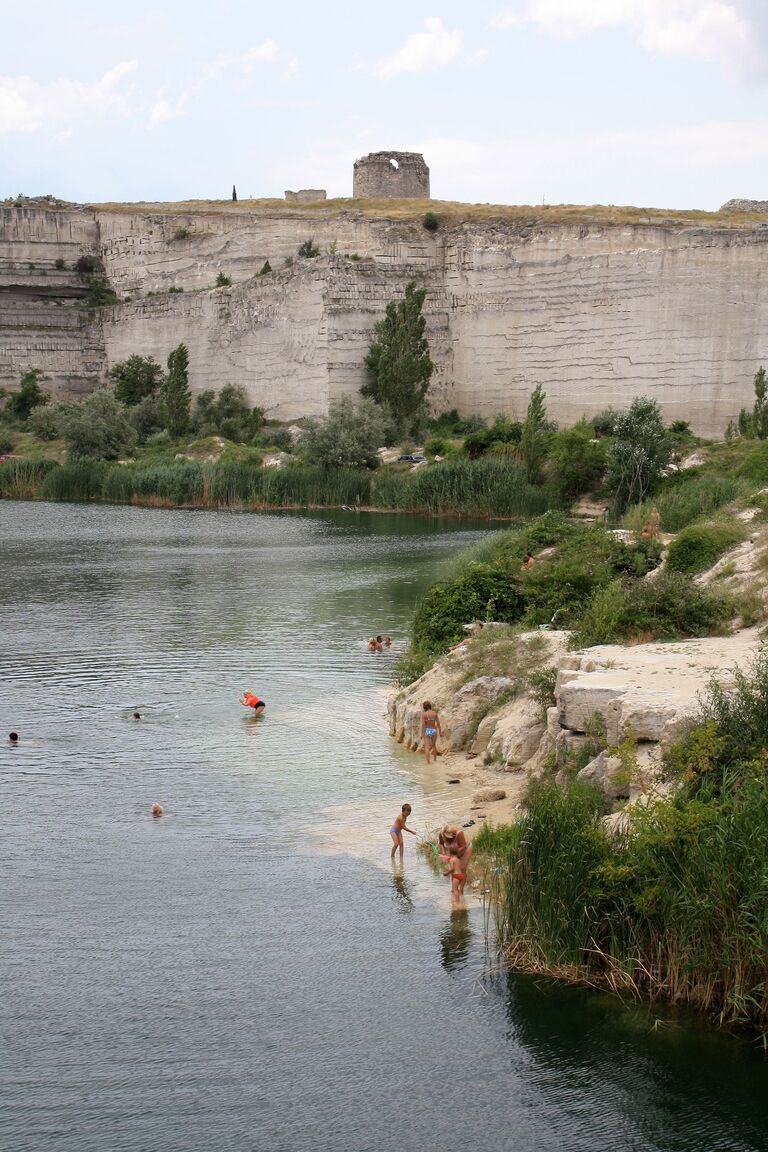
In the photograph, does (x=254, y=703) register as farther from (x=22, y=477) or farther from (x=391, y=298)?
(x=391, y=298)

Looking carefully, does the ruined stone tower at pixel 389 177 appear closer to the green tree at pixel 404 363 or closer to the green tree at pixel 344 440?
the green tree at pixel 404 363

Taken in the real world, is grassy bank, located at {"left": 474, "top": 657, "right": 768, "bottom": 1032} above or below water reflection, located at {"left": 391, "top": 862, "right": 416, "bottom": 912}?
above

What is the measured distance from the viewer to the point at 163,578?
25.7 meters

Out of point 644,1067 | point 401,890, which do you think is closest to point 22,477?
point 401,890

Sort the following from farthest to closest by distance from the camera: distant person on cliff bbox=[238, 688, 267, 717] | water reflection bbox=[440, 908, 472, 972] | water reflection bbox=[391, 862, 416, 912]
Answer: distant person on cliff bbox=[238, 688, 267, 717], water reflection bbox=[391, 862, 416, 912], water reflection bbox=[440, 908, 472, 972]

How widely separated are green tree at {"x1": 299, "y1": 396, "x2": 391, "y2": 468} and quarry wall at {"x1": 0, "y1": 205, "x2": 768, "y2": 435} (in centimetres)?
480

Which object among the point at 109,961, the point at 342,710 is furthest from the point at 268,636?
the point at 109,961

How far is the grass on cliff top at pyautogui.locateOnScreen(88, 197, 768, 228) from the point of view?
46.0 meters

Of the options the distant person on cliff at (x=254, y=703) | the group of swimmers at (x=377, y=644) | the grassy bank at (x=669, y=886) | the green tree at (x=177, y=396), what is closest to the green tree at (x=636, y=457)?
the group of swimmers at (x=377, y=644)

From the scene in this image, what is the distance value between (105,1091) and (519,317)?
1573 inches

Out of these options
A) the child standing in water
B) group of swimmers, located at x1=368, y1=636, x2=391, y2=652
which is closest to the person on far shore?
the child standing in water

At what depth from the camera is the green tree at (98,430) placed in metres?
45.6

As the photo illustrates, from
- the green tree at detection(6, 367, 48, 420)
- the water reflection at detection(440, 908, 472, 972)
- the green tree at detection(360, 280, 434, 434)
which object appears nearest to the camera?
the water reflection at detection(440, 908, 472, 972)

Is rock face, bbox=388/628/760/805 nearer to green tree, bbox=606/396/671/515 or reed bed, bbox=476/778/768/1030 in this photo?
reed bed, bbox=476/778/768/1030
